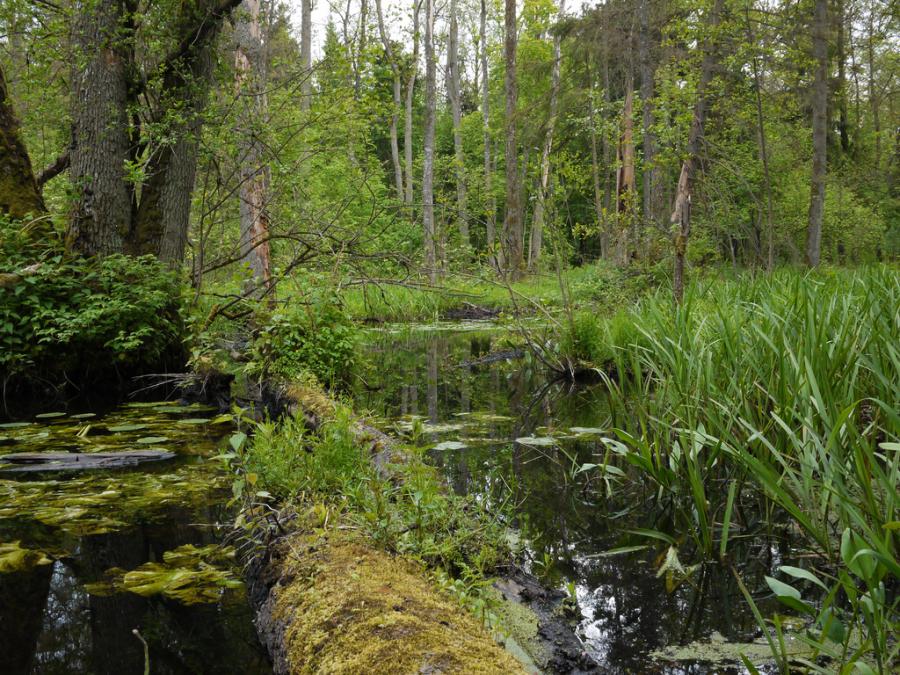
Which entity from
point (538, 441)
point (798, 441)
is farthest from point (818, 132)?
point (798, 441)

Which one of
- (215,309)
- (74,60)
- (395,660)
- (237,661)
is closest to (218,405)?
(215,309)

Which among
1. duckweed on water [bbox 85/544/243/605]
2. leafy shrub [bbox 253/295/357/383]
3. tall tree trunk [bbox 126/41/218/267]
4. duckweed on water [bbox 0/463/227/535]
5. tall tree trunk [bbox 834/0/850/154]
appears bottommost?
duckweed on water [bbox 85/544/243/605]

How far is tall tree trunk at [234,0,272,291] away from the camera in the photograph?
7496 mm

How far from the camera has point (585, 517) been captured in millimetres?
3508

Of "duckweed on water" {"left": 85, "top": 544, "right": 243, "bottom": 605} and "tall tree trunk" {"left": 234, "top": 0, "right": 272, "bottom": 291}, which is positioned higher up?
"tall tree trunk" {"left": 234, "top": 0, "right": 272, "bottom": 291}

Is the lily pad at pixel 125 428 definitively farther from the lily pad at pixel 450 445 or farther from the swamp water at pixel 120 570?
the lily pad at pixel 450 445

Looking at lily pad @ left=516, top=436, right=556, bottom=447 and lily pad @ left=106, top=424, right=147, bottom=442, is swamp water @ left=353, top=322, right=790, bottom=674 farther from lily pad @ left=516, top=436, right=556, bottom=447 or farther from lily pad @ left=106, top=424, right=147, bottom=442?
lily pad @ left=106, top=424, right=147, bottom=442

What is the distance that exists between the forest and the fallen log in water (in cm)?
2

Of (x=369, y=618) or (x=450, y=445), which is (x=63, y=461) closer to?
(x=450, y=445)

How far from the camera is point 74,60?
689 cm

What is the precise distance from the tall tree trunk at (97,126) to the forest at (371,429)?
0.03 m

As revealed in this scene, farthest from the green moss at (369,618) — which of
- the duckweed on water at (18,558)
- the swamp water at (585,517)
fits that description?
the duckweed on water at (18,558)

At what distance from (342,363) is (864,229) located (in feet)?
65.6

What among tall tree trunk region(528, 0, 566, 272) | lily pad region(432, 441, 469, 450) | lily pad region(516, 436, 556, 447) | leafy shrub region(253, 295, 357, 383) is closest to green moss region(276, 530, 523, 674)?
lily pad region(432, 441, 469, 450)
